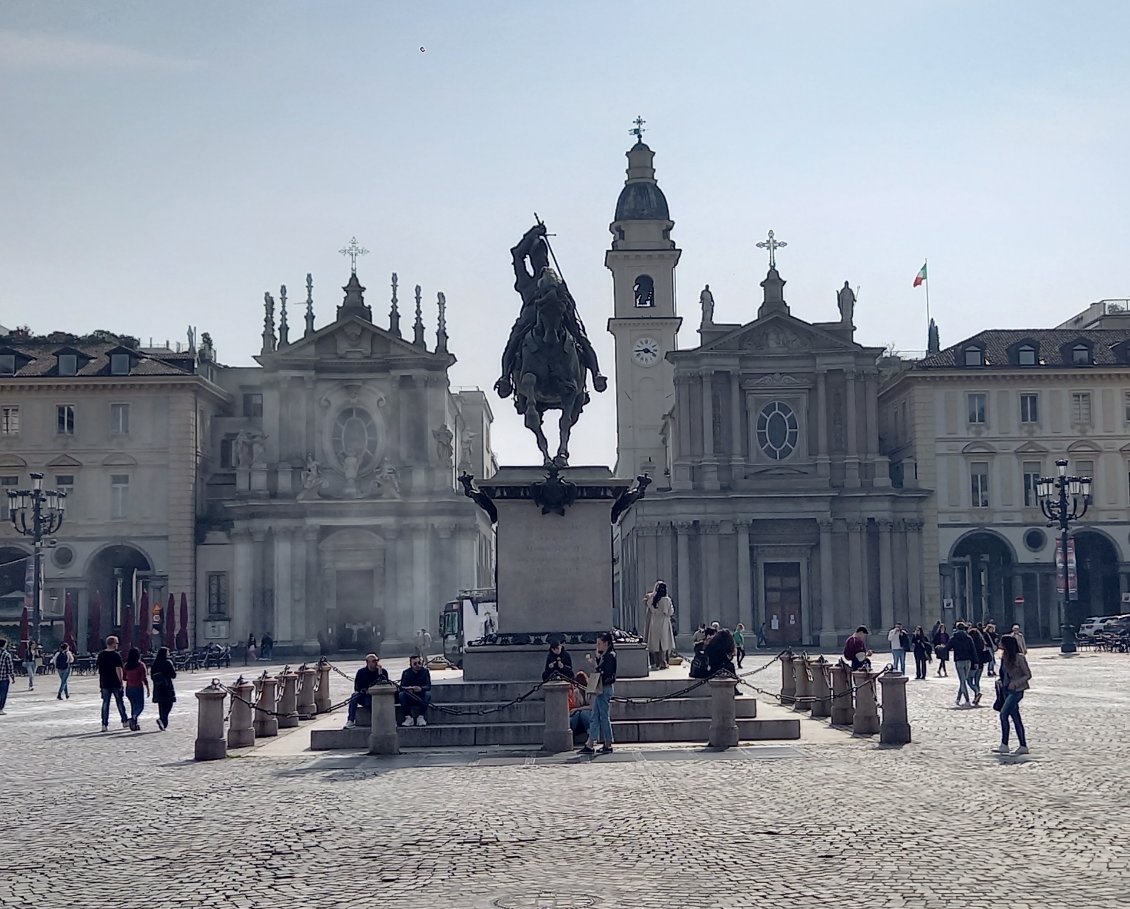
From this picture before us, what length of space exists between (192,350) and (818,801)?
80.0 m

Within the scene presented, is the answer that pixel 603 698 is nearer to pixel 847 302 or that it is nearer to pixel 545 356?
pixel 545 356

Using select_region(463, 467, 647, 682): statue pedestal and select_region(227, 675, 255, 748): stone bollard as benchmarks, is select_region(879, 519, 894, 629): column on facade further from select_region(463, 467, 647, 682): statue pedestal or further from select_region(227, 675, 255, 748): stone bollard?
select_region(227, 675, 255, 748): stone bollard

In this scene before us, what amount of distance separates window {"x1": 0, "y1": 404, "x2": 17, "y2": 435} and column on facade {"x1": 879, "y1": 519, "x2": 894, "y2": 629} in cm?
4341

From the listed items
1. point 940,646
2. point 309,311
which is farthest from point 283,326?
point 940,646

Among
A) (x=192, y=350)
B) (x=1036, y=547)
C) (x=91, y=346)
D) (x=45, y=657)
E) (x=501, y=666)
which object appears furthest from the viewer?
(x=192, y=350)

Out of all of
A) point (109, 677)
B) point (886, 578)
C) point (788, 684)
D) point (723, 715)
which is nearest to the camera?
point (723, 715)

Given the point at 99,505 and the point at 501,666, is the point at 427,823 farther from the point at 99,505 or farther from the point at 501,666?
the point at 99,505

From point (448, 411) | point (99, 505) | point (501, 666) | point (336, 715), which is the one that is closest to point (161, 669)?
point (336, 715)

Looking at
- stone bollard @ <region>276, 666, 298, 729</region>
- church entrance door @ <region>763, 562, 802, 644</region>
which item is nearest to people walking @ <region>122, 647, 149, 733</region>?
stone bollard @ <region>276, 666, 298, 729</region>

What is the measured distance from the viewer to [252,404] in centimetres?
8700

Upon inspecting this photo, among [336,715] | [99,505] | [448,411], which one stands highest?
[448,411]

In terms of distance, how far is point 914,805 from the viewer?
1609cm

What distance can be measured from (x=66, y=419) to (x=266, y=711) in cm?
5481

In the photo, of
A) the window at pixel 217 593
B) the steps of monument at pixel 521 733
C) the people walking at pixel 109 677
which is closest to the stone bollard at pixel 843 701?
the steps of monument at pixel 521 733
